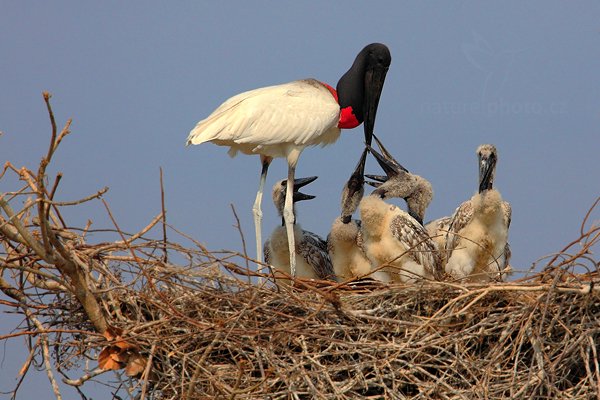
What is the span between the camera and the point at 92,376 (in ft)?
23.0

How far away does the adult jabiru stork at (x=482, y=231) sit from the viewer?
346 inches

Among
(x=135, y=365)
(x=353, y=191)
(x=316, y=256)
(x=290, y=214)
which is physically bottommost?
(x=135, y=365)

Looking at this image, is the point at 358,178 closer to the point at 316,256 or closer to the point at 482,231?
the point at 316,256

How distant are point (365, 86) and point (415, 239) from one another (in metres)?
1.53

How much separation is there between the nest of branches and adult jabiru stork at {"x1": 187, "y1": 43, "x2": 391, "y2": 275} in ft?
5.31

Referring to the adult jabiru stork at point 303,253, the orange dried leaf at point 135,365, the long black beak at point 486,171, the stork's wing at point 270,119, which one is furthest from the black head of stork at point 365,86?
the orange dried leaf at point 135,365

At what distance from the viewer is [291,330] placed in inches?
273

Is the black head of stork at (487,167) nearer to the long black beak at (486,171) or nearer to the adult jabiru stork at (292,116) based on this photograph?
the long black beak at (486,171)

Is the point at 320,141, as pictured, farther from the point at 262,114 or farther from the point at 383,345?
the point at 383,345

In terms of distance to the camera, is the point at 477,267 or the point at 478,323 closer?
the point at 478,323

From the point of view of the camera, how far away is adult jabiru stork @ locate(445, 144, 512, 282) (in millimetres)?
8797

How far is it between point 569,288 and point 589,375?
0.54 m

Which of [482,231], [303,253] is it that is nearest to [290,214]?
[303,253]

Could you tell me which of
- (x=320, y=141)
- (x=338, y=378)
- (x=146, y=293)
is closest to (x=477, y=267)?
(x=320, y=141)
